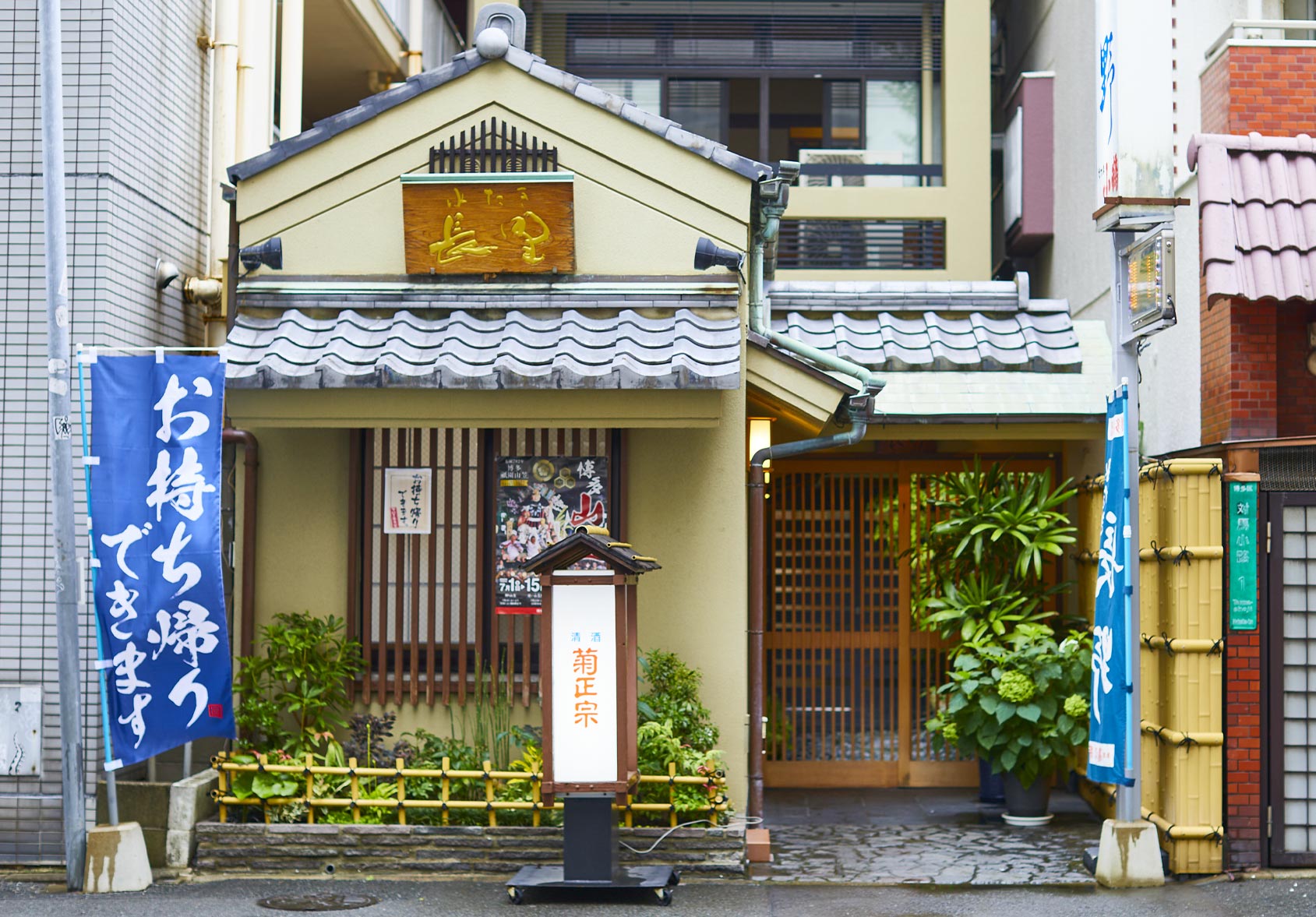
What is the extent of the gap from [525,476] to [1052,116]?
38.1 feet

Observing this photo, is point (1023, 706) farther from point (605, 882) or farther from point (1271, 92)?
point (1271, 92)

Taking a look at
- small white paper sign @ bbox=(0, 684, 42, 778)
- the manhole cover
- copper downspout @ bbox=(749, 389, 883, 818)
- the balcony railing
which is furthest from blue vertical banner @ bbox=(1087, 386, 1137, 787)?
small white paper sign @ bbox=(0, 684, 42, 778)

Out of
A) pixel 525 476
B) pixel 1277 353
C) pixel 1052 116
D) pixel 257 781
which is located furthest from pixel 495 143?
pixel 1052 116

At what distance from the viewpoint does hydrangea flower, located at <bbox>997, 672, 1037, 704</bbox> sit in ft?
38.7

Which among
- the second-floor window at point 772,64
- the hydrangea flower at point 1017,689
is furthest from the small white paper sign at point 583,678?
the second-floor window at point 772,64

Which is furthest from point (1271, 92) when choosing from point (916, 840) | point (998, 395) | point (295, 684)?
point (295, 684)

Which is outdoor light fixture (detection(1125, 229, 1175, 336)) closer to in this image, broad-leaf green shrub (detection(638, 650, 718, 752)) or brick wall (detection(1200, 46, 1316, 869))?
brick wall (detection(1200, 46, 1316, 869))

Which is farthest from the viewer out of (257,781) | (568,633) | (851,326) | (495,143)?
(851,326)

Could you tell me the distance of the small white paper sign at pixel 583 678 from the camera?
9.21 meters

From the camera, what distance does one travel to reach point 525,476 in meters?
10.8

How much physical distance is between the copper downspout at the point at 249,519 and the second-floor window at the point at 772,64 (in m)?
12.0

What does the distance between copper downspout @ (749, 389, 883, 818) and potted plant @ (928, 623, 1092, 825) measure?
2.23 metres

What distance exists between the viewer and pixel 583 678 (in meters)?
9.32

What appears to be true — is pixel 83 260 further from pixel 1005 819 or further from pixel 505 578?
pixel 1005 819
